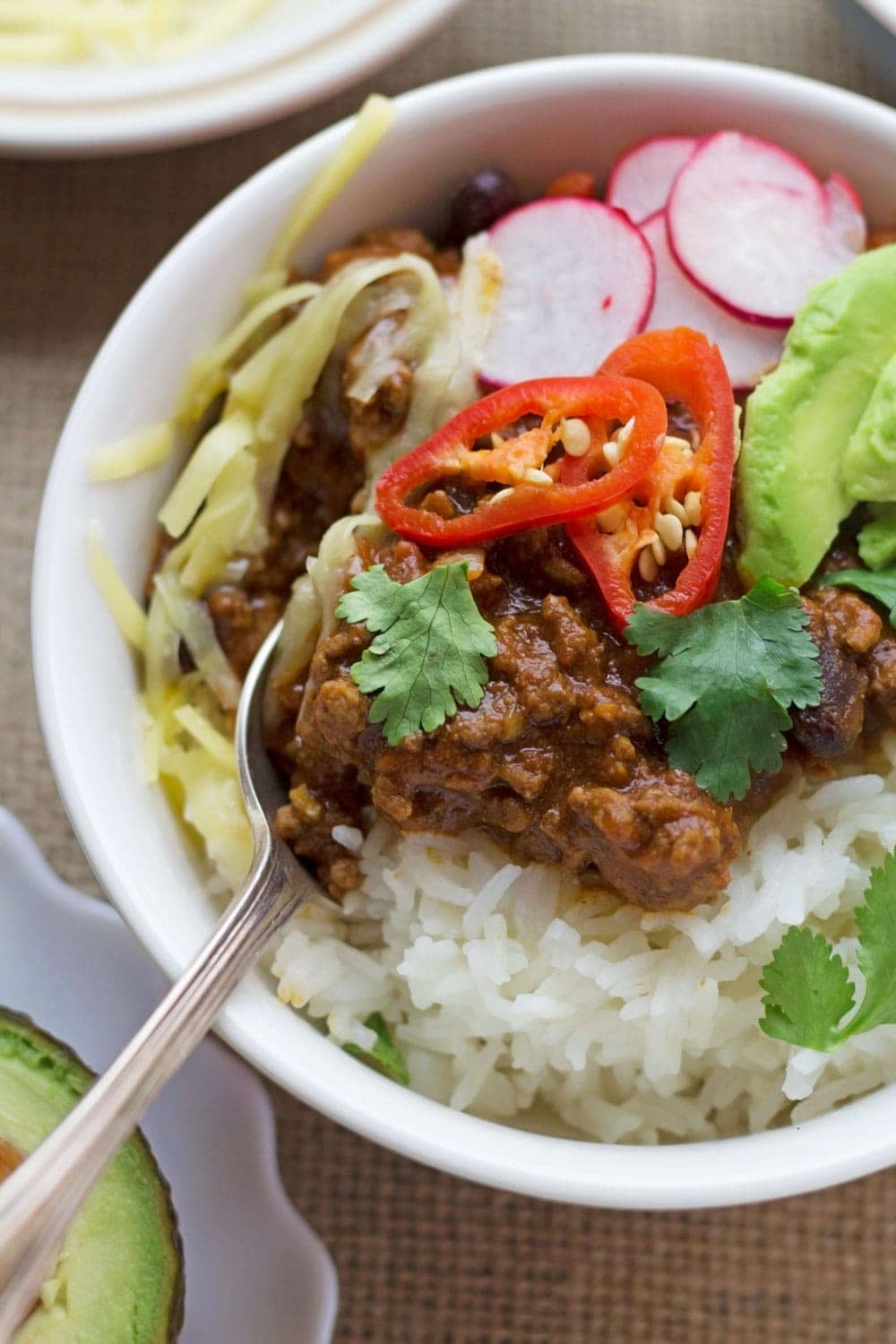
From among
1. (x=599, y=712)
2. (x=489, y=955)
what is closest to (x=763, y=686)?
(x=599, y=712)

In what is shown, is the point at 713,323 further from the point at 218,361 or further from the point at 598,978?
the point at 598,978

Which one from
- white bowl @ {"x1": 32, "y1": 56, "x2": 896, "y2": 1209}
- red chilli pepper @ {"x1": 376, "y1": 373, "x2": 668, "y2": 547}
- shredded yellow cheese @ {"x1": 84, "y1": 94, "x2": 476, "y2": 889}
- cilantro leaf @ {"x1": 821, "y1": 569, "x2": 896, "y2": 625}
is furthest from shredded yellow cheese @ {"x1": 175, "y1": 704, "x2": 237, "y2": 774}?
cilantro leaf @ {"x1": 821, "y1": 569, "x2": 896, "y2": 625}

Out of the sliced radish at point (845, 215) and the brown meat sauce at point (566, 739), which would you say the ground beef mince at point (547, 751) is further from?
the sliced radish at point (845, 215)

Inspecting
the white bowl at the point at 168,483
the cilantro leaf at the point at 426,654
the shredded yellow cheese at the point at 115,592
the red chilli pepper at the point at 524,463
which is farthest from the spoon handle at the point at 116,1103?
the red chilli pepper at the point at 524,463

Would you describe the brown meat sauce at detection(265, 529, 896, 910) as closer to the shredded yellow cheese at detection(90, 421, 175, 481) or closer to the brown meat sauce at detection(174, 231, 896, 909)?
the brown meat sauce at detection(174, 231, 896, 909)

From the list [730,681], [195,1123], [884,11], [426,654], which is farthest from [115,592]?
[884,11]
